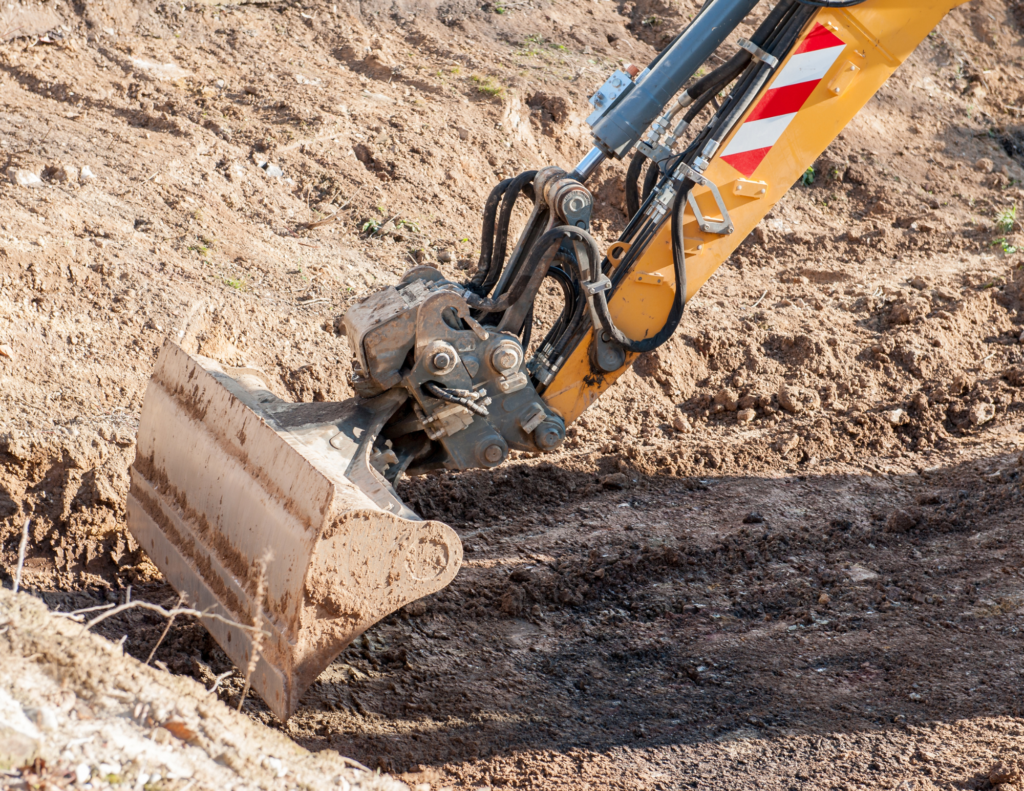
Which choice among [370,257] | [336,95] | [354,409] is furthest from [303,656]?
[336,95]

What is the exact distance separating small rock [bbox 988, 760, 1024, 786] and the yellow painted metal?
179cm

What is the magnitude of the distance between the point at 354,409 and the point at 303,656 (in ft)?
3.16

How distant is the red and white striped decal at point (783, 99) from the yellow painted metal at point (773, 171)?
0.02 meters

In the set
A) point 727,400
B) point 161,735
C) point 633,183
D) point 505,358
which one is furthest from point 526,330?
point 727,400

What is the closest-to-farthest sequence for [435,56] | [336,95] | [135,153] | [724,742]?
[724,742] → [135,153] → [336,95] → [435,56]

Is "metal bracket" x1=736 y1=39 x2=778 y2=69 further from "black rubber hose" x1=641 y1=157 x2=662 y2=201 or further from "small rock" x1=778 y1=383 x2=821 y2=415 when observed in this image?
"small rock" x1=778 y1=383 x2=821 y2=415

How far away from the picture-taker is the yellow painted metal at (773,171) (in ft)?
10.5

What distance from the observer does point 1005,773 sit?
8.77ft

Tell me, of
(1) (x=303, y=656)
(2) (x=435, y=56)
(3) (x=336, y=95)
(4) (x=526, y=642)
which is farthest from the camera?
(2) (x=435, y=56)

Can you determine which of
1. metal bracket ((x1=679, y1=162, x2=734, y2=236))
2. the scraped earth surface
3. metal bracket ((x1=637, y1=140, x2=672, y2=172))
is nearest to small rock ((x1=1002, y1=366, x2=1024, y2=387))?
the scraped earth surface

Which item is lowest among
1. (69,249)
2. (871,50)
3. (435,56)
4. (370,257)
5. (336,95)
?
(69,249)

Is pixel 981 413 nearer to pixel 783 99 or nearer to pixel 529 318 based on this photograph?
pixel 783 99

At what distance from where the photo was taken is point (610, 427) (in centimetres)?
523

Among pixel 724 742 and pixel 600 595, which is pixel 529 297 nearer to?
pixel 600 595
